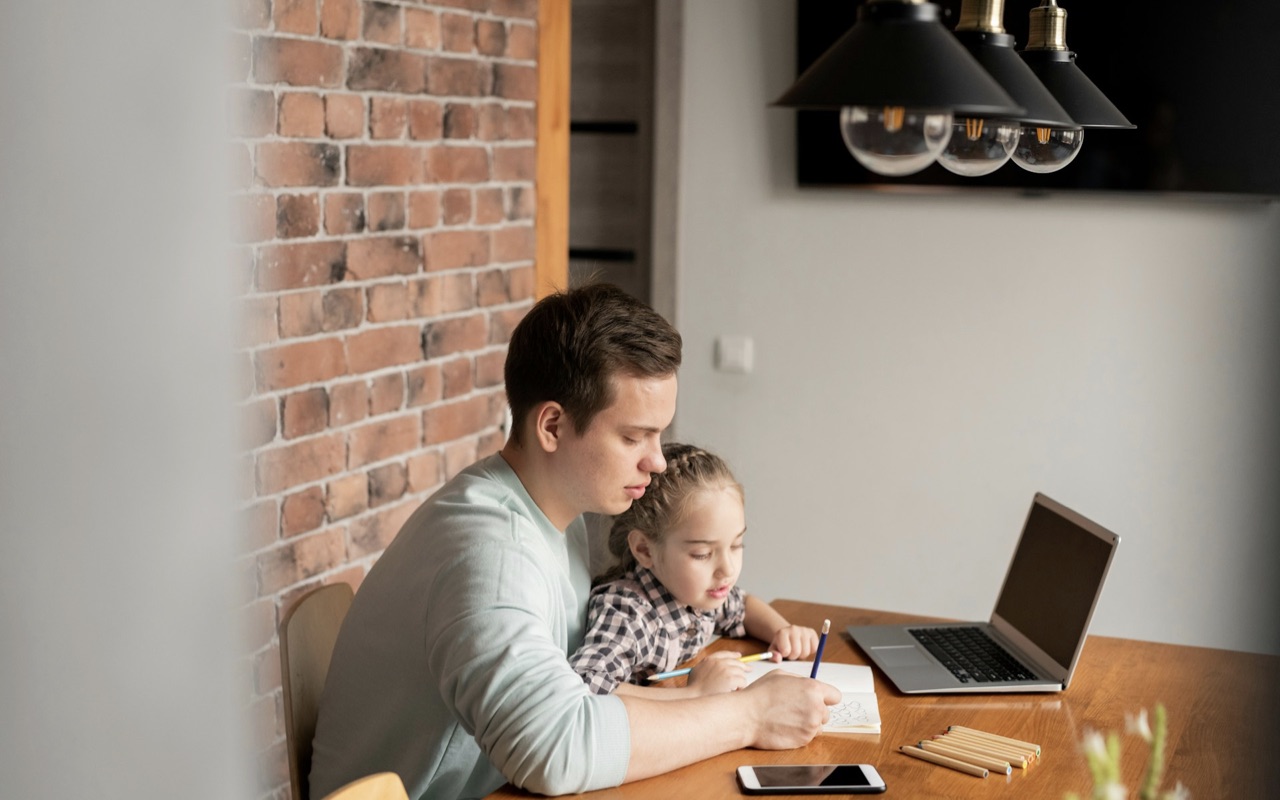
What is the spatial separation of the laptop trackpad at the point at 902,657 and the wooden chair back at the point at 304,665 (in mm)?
783

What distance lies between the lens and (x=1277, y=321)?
290 cm

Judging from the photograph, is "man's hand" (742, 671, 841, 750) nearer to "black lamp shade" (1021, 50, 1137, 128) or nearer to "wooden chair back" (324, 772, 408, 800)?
"wooden chair back" (324, 772, 408, 800)

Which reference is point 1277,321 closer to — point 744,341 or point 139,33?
point 744,341

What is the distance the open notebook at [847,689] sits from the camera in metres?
1.52

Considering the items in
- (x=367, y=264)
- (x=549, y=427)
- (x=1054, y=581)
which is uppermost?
(x=367, y=264)

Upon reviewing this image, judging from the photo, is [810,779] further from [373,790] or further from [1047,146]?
[1047,146]

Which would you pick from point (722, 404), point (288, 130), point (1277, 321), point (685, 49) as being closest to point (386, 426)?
point (288, 130)

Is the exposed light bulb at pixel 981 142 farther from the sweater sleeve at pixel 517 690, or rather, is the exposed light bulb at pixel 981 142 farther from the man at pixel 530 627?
the sweater sleeve at pixel 517 690

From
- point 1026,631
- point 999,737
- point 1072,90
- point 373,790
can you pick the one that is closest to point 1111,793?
point 373,790

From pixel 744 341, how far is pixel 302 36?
1.57 metres

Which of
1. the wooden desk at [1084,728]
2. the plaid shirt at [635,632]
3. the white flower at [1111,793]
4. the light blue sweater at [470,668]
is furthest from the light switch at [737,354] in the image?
the white flower at [1111,793]

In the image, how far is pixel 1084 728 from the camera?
1.56 meters

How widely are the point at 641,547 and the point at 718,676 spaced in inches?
10.8

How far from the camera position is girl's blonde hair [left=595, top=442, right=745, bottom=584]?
172 centimetres
